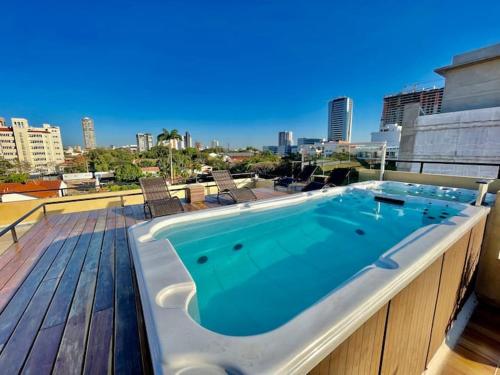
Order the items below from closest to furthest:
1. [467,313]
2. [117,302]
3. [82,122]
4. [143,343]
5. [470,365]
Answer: [143,343] < [117,302] < [470,365] < [467,313] < [82,122]

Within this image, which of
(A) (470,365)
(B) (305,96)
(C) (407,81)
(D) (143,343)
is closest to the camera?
(D) (143,343)

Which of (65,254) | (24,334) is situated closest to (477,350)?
(24,334)

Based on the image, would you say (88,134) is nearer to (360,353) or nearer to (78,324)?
(78,324)

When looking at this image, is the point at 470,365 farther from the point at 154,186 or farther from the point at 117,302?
the point at 154,186

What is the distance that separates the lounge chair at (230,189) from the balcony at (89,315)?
76.9 inches

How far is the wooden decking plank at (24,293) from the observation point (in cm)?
150

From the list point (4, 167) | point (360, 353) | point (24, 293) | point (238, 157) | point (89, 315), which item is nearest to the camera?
point (360, 353)

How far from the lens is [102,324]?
148 centimetres

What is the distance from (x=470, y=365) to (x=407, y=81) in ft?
57.7

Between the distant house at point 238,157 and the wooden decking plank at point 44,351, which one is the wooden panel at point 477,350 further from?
the distant house at point 238,157

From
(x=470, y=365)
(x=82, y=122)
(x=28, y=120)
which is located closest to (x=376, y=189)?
(x=470, y=365)

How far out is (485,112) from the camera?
9.82 metres

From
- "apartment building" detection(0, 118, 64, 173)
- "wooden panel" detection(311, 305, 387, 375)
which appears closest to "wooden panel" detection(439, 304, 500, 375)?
"wooden panel" detection(311, 305, 387, 375)

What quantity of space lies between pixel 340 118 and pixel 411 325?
3574 cm
